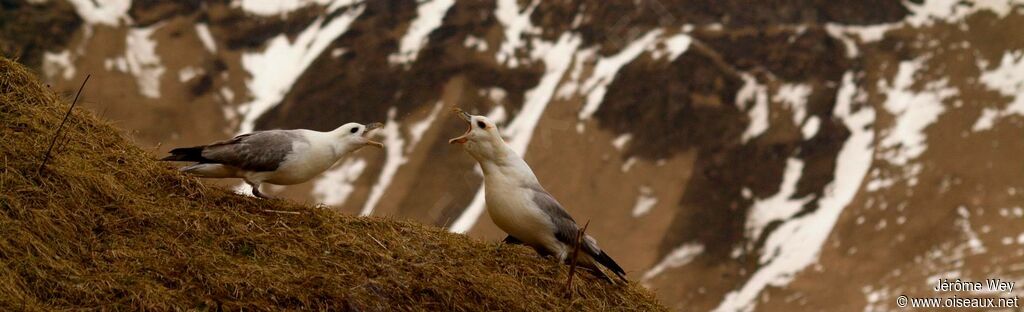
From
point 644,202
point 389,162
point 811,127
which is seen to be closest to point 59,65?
point 389,162

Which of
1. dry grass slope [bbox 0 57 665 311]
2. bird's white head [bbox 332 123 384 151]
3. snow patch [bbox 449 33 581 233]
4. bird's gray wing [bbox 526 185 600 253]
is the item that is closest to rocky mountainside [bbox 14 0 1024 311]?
snow patch [bbox 449 33 581 233]

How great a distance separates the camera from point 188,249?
1034 centimetres

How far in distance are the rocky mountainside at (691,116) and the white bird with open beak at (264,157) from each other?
125 m

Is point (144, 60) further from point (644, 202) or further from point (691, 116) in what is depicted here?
point (691, 116)

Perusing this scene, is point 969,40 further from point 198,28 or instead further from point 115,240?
point 115,240

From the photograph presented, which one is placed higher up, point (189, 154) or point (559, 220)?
point (189, 154)

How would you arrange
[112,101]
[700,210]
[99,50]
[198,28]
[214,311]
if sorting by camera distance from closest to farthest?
[214,311], [700,210], [112,101], [99,50], [198,28]

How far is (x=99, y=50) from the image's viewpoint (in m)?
185

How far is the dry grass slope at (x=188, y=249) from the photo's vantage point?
9.54 meters

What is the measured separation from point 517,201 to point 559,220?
1.81 feet

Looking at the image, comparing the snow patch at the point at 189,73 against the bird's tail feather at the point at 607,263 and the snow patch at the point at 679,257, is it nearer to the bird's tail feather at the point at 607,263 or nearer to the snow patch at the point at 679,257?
the snow patch at the point at 679,257

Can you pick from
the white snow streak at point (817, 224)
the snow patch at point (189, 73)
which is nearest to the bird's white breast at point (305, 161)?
the white snow streak at point (817, 224)

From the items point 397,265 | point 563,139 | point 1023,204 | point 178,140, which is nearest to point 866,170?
point 1023,204

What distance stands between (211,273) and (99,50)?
617 ft
